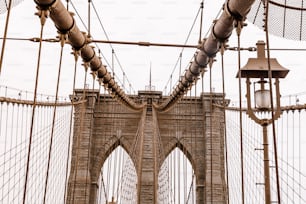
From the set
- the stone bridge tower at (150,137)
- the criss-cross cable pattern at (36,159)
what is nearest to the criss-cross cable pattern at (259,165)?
the stone bridge tower at (150,137)

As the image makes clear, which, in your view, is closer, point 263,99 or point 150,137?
point 263,99

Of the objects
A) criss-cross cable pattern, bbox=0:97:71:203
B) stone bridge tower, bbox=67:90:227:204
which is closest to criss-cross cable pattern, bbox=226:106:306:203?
stone bridge tower, bbox=67:90:227:204

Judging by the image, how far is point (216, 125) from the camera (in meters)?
15.7

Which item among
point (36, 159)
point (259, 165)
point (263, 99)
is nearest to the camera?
point (263, 99)

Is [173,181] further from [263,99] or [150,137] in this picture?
[263,99]

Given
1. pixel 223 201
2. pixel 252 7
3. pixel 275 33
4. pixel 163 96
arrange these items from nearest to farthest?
pixel 252 7, pixel 275 33, pixel 223 201, pixel 163 96

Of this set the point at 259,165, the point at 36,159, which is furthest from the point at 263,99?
the point at 259,165

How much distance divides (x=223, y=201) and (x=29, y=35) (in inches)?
354

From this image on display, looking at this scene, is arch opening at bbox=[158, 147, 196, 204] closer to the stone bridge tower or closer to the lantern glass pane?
the stone bridge tower

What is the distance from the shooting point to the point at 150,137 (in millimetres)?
15758

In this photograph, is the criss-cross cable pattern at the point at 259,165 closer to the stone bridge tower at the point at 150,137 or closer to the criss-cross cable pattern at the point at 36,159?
the stone bridge tower at the point at 150,137

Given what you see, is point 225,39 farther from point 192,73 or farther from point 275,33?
point 192,73

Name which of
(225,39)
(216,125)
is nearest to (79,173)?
(216,125)

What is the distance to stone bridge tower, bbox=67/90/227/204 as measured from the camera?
15125mm
